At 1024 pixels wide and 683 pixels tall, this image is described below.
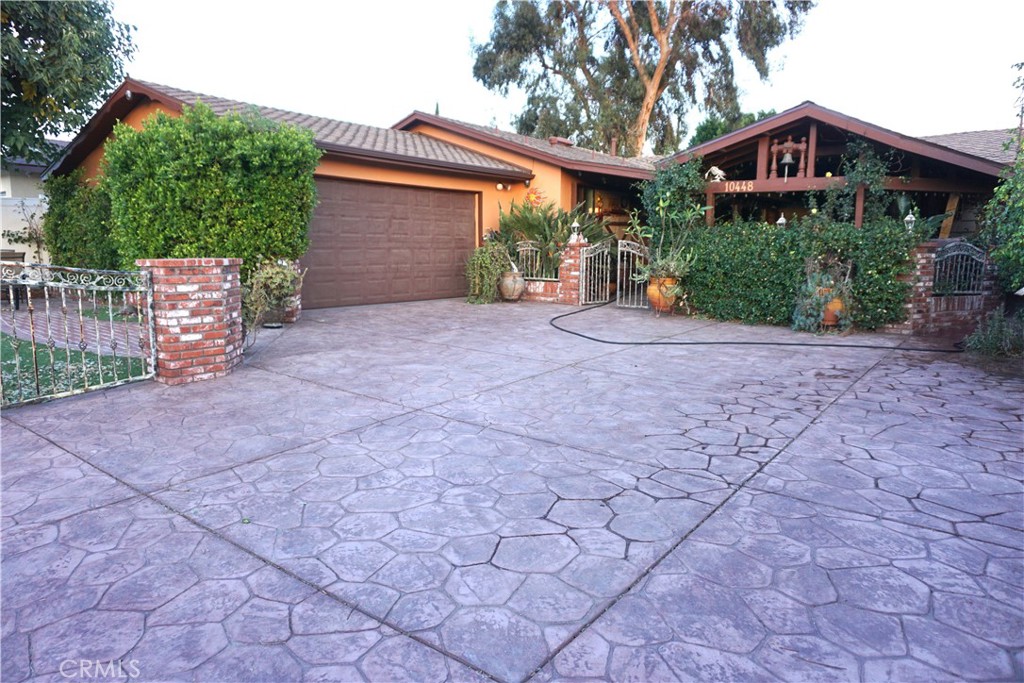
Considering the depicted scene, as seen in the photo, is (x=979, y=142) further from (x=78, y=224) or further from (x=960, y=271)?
(x=78, y=224)

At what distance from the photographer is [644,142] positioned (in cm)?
2509

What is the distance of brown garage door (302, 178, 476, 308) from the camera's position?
1121 centimetres

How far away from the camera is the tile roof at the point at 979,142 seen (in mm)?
12462

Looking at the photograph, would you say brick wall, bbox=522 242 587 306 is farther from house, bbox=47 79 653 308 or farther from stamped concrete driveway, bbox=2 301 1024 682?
stamped concrete driveway, bbox=2 301 1024 682

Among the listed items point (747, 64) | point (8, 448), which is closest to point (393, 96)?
point (747, 64)

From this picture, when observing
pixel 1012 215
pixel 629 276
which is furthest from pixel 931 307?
pixel 629 276

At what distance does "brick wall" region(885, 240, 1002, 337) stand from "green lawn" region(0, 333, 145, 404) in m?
9.47

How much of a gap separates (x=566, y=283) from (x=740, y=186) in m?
3.67

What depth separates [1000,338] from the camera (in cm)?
690

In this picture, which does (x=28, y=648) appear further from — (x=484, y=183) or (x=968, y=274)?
(x=484, y=183)

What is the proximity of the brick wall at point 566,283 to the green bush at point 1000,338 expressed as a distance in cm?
644

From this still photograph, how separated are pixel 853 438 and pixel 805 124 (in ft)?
23.7

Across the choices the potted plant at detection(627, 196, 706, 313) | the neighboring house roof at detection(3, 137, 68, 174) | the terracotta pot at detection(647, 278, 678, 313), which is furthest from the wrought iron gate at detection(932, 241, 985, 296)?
the neighboring house roof at detection(3, 137, 68, 174)

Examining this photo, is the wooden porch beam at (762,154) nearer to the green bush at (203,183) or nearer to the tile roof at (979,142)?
the tile roof at (979,142)
